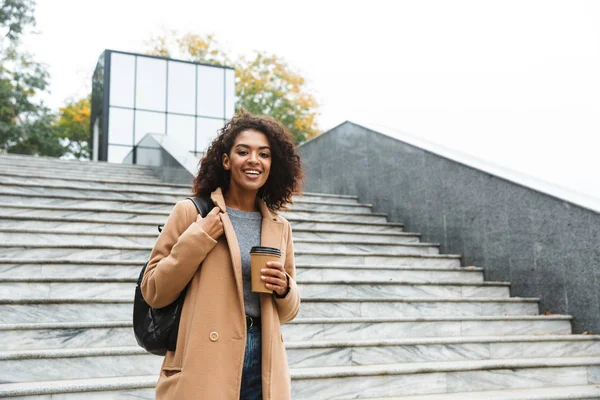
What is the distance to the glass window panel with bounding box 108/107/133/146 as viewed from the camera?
18516 millimetres

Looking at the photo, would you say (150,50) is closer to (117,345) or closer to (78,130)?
(78,130)

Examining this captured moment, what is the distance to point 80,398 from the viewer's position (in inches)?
136

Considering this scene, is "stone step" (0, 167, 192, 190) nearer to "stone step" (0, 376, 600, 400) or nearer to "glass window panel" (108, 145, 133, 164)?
"stone step" (0, 376, 600, 400)

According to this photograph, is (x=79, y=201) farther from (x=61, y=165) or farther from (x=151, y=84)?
(x=151, y=84)

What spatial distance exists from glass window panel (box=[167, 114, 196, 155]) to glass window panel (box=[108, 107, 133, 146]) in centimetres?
127

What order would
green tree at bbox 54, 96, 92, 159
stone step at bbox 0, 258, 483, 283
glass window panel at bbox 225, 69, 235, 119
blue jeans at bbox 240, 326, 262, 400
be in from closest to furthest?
blue jeans at bbox 240, 326, 262, 400, stone step at bbox 0, 258, 483, 283, glass window panel at bbox 225, 69, 235, 119, green tree at bbox 54, 96, 92, 159

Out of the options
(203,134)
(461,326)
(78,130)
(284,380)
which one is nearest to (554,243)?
(461,326)

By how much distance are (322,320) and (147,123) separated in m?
15.5

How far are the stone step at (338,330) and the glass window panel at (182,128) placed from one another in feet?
50.3

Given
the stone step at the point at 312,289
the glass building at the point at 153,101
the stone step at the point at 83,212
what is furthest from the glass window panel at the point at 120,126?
the stone step at the point at 312,289

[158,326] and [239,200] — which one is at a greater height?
[239,200]

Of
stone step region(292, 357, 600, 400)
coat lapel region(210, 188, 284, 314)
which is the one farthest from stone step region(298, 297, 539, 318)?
coat lapel region(210, 188, 284, 314)

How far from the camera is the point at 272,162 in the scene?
2.32 m

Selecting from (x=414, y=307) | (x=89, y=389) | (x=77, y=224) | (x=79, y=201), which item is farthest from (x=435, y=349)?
(x=79, y=201)
